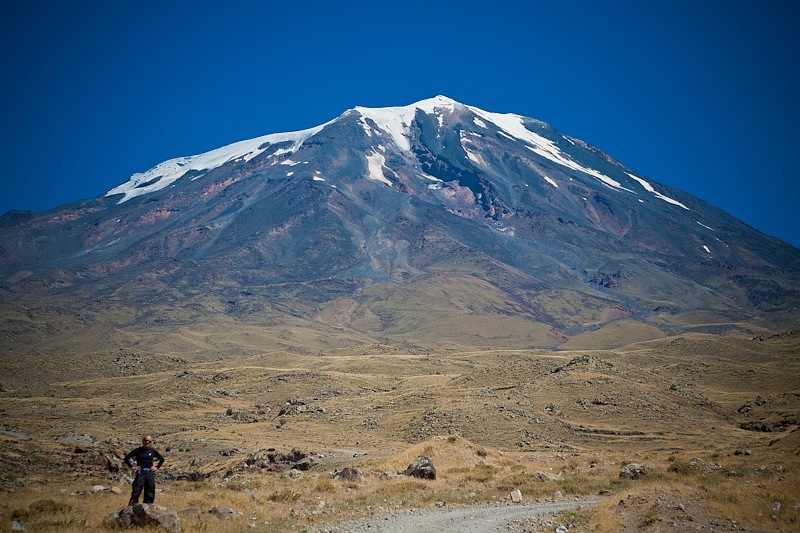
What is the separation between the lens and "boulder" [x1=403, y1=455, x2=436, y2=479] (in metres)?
25.7

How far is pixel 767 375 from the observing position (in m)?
73.8

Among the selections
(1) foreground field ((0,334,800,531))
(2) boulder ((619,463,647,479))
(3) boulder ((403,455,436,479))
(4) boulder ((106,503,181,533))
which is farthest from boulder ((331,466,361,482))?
(4) boulder ((106,503,181,533))

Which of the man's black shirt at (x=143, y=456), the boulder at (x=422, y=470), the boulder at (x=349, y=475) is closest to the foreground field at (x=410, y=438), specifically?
the boulder at (x=349, y=475)

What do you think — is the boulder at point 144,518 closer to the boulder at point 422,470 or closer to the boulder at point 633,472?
the boulder at point 422,470

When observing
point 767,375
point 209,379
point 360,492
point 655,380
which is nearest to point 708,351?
point 767,375

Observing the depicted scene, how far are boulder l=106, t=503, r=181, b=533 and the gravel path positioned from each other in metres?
3.73

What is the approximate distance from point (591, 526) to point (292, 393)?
61303 mm

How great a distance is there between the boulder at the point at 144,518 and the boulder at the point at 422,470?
40.4 feet

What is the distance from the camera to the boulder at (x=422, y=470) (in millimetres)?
25703

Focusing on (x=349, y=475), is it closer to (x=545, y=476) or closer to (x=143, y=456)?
(x=545, y=476)

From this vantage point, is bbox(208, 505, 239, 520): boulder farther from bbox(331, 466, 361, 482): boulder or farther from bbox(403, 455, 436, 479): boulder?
bbox(403, 455, 436, 479): boulder

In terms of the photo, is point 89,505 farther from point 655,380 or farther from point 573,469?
point 655,380

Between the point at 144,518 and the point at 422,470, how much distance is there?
12979 millimetres

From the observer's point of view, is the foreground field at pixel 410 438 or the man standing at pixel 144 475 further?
the foreground field at pixel 410 438
